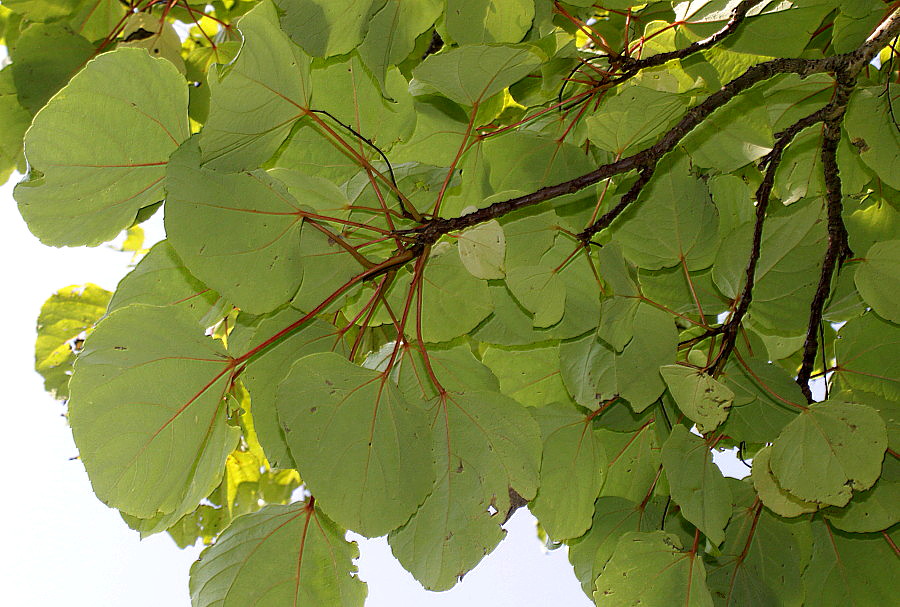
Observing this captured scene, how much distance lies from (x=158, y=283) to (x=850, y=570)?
561 millimetres

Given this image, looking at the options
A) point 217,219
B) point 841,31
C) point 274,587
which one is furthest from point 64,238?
point 841,31

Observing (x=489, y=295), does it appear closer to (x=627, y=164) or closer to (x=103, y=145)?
(x=627, y=164)

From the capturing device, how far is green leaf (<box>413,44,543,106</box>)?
0.42 meters

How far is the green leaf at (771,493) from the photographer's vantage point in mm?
473

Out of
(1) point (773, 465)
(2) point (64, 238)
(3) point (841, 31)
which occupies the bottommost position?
(1) point (773, 465)

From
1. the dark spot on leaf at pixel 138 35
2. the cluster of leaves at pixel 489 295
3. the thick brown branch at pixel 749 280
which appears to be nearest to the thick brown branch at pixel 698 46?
the cluster of leaves at pixel 489 295

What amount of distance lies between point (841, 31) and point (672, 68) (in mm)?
124

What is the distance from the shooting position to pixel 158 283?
517 millimetres

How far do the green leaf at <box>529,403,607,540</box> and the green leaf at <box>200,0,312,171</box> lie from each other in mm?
275

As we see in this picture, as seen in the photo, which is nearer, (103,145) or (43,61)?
(103,145)

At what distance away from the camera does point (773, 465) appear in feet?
1.47

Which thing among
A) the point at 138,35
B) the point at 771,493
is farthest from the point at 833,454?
the point at 138,35

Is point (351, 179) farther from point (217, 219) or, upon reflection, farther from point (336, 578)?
point (336, 578)

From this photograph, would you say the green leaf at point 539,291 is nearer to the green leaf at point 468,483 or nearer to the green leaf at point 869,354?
the green leaf at point 468,483
